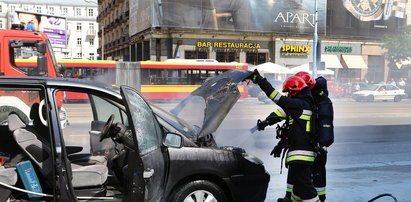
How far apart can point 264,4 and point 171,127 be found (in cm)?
3647

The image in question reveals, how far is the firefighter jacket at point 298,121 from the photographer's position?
13.2 feet

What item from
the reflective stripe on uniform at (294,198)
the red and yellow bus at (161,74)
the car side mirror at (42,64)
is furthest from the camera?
the red and yellow bus at (161,74)

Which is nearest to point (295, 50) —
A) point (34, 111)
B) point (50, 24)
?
point (50, 24)

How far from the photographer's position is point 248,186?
3.91m

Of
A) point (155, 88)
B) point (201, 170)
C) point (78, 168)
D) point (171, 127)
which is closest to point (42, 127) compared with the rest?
point (78, 168)

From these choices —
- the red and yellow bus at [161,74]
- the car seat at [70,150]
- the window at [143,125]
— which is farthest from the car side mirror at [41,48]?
the red and yellow bus at [161,74]

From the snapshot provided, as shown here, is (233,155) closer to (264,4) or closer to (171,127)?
(171,127)

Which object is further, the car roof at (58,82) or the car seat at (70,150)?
the car seat at (70,150)

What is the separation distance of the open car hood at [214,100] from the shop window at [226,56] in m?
32.7

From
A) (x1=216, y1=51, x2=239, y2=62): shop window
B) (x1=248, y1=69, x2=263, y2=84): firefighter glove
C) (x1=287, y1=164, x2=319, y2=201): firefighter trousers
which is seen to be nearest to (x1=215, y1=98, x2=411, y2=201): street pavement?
(x1=287, y1=164, x2=319, y2=201): firefighter trousers

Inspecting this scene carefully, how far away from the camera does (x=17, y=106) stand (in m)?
4.95

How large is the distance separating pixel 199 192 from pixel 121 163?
912mm

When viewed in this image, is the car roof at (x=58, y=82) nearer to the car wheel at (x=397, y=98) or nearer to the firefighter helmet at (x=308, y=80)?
the firefighter helmet at (x=308, y=80)

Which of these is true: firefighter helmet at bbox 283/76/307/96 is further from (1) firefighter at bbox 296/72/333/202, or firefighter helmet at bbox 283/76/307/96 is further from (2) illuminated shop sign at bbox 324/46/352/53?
(2) illuminated shop sign at bbox 324/46/352/53
